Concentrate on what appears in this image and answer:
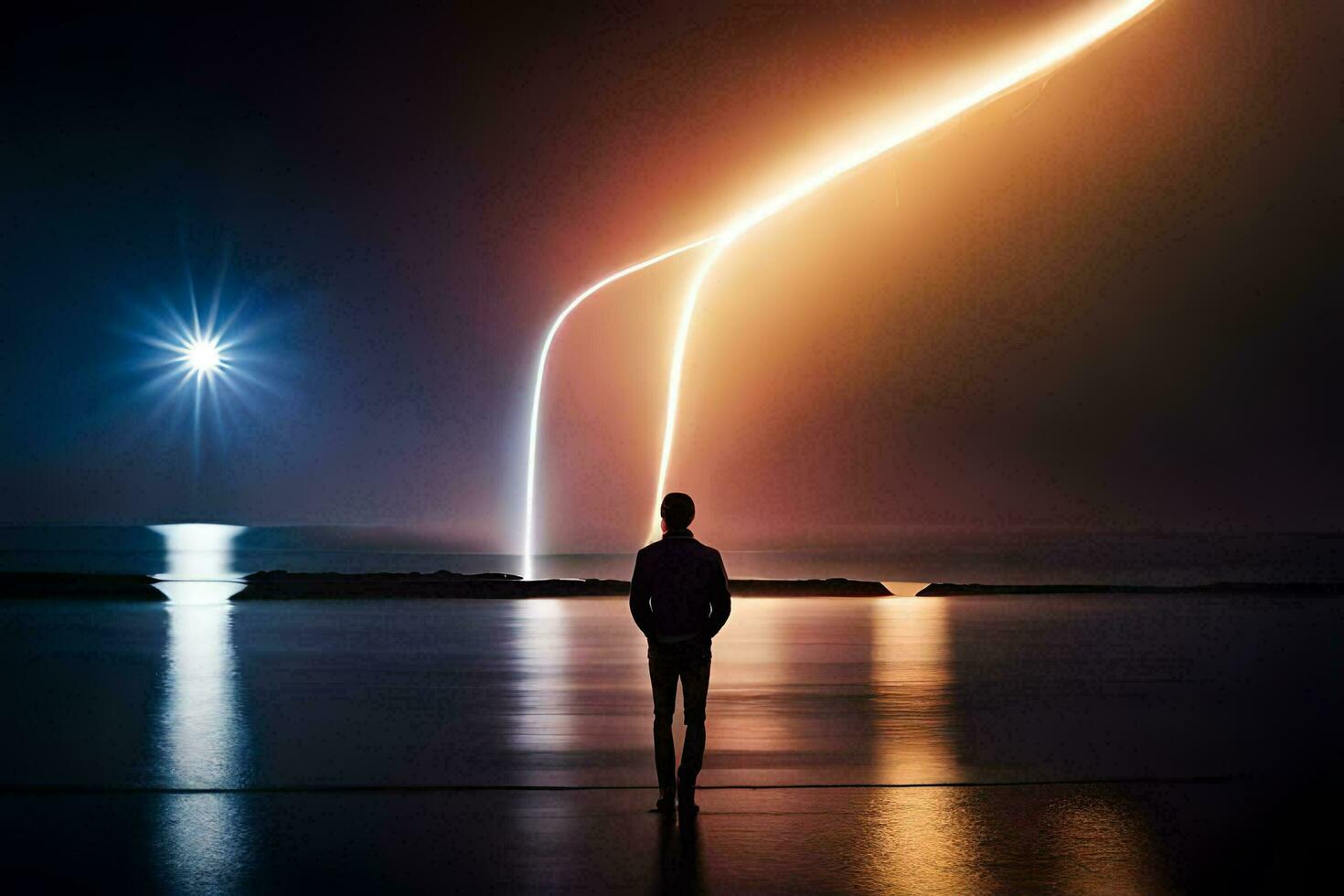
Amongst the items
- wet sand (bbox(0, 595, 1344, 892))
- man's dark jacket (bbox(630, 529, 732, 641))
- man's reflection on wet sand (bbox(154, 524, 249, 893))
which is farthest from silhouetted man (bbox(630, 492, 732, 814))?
man's reflection on wet sand (bbox(154, 524, 249, 893))

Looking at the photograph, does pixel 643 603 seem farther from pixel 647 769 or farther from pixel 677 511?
pixel 647 769

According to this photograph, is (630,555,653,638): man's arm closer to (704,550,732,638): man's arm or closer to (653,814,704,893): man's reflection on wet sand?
(704,550,732,638): man's arm

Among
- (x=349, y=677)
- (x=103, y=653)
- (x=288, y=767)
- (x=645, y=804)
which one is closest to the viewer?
(x=645, y=804)

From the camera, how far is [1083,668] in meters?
13.6

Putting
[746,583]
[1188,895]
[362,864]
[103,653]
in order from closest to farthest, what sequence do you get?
[1188,895], [362,864], [103,653], [746,583]

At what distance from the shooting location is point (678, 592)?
22.0ft

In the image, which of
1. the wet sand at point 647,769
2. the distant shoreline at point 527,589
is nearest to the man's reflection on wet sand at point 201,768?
the wet sand at point 647,769

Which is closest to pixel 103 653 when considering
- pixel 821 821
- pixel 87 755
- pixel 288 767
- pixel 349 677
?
pixel 349 677

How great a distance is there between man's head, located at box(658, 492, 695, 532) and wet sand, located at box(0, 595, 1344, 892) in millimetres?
1457

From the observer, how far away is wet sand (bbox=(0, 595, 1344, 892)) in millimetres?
5523

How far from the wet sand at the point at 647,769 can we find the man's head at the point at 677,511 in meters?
1.46

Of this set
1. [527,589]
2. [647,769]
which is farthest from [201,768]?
[527,589]

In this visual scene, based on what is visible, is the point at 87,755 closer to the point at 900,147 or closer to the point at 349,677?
the point at 349,677

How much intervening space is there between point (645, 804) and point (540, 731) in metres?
2.68
